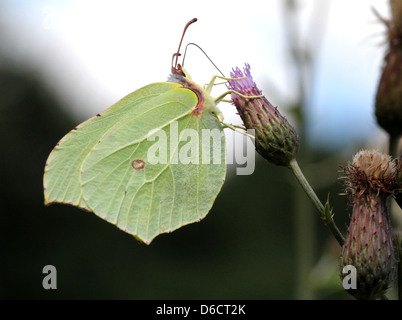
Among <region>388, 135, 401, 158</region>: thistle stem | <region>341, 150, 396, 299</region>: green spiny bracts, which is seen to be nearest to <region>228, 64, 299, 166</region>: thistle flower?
<region>341, 150, 396, 299</region>: green spiny bracts

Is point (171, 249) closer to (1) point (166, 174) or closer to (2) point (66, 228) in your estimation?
(2) point (66, 228)

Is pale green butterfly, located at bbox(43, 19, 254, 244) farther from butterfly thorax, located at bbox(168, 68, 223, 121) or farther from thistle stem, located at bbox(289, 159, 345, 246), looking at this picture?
thistle stem, located at bbox(289, 159, 345, 246)

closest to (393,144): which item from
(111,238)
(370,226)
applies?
(370,226)

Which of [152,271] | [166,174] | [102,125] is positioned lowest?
[152,271]

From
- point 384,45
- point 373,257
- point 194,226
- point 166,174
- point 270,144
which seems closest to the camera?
point 373,257

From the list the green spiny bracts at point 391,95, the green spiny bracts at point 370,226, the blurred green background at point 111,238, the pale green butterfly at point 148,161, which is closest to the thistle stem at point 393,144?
the green spiny bracts at point 391,95

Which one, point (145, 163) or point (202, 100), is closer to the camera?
point (202, 100)

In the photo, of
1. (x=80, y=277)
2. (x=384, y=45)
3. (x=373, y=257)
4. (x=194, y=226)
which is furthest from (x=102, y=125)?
(x=194, y=226)

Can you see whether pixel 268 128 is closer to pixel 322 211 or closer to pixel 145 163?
pixel 322 211
